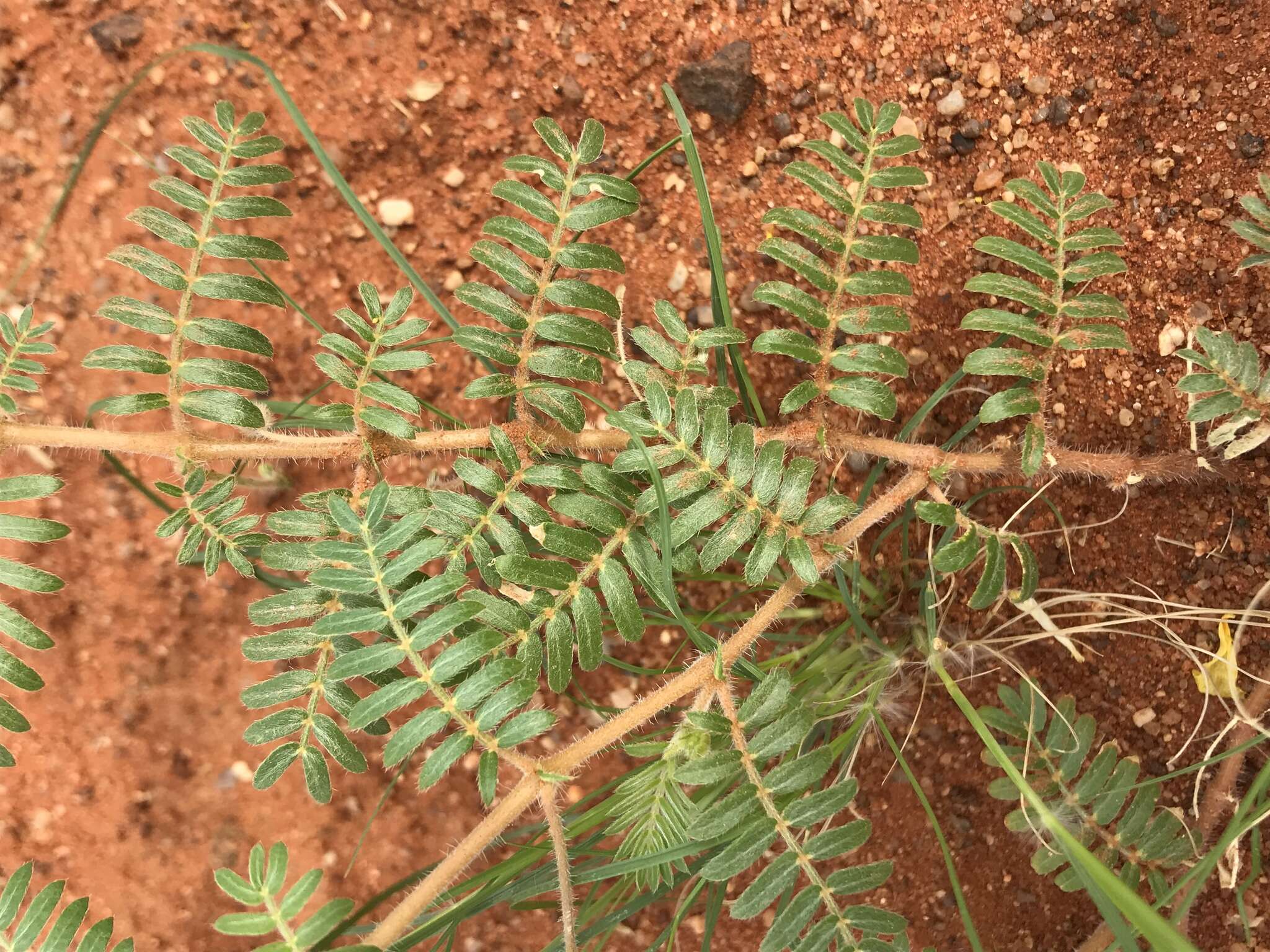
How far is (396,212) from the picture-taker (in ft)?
7.61

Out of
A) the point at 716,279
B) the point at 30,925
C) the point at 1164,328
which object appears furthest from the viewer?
the point at 1164,328

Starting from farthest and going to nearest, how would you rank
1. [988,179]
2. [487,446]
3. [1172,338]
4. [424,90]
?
[424,90], [988,179], [1172,338], [487,446]

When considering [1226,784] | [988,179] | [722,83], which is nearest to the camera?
[1226,784]

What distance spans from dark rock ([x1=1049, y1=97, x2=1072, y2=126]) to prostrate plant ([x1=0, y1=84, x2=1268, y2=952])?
0.40m

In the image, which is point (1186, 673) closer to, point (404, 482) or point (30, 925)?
point (404, 482)

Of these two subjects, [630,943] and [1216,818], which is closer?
[1216,818]

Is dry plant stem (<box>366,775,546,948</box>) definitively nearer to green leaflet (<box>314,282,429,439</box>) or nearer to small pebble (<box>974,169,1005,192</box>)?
green leaflet (<box>314,282,429,439</box>)

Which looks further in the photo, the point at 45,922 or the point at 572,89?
the point at 572,89

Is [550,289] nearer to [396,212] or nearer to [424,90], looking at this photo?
[396,212]

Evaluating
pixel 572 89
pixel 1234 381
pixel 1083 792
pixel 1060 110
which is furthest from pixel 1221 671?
pixel 572 89

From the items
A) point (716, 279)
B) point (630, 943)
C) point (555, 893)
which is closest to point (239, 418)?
point (716, 279)

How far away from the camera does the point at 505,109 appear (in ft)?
7.54

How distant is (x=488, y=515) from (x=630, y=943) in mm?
1226

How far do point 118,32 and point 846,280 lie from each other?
1.95 m
